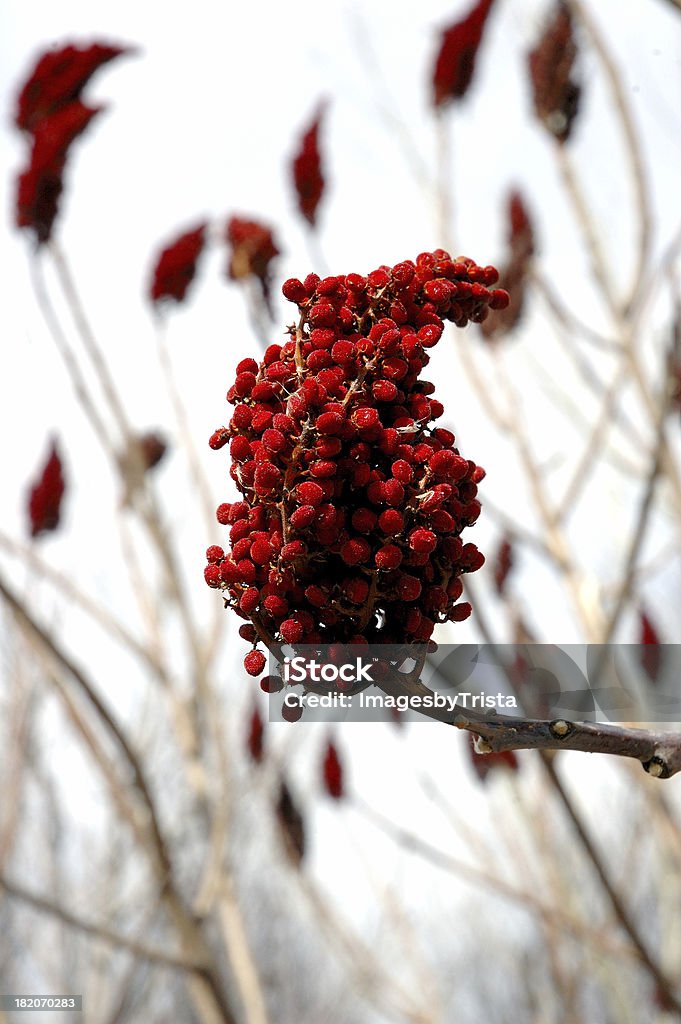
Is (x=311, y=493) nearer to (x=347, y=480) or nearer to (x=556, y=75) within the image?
(x=347, y=480)

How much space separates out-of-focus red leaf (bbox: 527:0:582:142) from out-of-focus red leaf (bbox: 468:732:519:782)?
129 centimetres

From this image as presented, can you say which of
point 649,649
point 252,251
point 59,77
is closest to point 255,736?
point 649,649

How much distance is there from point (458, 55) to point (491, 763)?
5.32 feet

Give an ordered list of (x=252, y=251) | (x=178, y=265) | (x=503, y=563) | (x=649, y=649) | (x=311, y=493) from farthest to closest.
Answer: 1. (x=503, y=563)
2. (x=178, y=265)
3. (x=649, y=649)
4. (x=252, y=251)
5. (x=311, y=493)

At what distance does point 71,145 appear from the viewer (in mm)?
1756

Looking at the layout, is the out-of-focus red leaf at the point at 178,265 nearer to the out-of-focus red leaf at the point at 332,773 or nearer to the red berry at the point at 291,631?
the out-of-focus red leaf at the point at 332,773

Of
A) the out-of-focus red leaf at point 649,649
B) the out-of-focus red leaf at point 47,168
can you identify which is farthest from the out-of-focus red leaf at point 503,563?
the out-of-focus red leaf at point 47,168

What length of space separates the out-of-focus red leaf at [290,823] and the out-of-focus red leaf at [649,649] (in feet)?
3.32

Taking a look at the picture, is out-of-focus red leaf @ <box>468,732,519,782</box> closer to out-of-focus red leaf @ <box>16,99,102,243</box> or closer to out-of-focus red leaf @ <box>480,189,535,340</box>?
out-of-focus red leaf @ <box>480,189,535,340</box>

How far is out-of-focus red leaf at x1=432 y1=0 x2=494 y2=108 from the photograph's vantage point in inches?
77.7

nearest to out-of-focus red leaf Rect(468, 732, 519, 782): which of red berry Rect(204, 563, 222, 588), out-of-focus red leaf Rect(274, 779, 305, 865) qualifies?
out-of-focus red leaf Rect(274, 779, 305, 865)

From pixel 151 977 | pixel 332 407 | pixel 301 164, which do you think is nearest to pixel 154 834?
pixel 332 407

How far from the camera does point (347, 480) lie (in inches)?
26.5

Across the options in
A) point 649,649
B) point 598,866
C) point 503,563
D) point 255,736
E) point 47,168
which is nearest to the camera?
point 598,866
